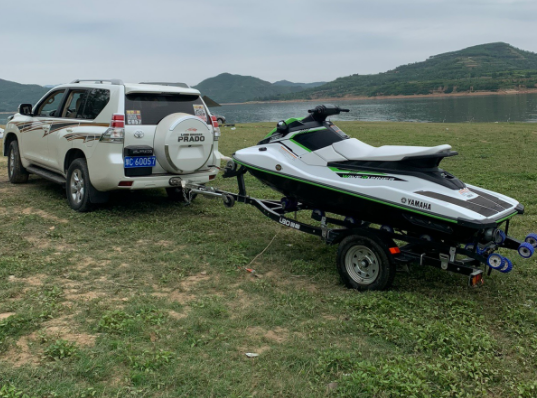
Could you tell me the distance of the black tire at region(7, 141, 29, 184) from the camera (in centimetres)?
980

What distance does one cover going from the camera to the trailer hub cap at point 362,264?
15.9 feet

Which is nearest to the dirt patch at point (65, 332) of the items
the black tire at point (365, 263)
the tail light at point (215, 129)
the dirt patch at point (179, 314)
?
the dirt patch at point (179, 314)

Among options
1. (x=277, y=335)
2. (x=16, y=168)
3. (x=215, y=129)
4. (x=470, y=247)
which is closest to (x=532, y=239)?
(x=470, y=247)

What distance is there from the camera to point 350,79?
192m

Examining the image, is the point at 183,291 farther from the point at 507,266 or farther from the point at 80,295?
the point at 507,266

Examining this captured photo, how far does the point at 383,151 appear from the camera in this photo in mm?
4977

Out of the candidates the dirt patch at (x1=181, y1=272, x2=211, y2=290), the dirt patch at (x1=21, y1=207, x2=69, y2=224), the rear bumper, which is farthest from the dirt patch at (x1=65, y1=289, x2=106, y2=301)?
the dirt patch at (x1=21, y1=207, x2=69, y2=224)

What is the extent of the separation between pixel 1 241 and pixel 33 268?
4.32 feet

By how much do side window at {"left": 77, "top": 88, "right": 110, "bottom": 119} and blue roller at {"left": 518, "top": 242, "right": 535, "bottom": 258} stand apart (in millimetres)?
5876

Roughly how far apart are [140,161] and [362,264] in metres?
3.82

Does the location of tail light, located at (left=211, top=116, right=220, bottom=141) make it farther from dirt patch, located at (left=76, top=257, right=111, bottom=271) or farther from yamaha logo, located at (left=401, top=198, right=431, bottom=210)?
yamaha logo, located at (left=401, top=198, right=431, bottom=210)

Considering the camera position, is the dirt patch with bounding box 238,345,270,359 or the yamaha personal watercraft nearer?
the dirt patch with bounding box 238,345,270,359

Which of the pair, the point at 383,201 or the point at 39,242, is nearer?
the point at 383,201

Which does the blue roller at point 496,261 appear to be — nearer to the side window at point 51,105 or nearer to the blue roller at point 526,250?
the blue roller at point 526,250
